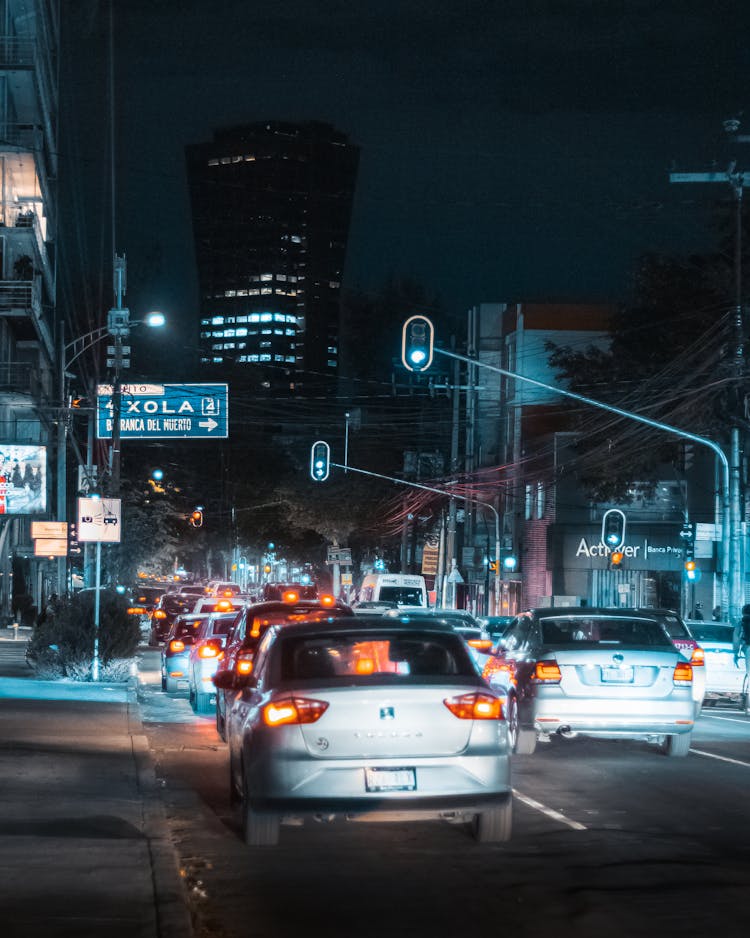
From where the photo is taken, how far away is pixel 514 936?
26.3 ft

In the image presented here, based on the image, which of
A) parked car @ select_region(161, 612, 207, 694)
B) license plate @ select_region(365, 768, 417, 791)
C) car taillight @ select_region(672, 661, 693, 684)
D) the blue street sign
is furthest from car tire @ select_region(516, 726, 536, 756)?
the blue street sign

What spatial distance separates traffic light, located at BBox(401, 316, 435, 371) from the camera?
2478 cm

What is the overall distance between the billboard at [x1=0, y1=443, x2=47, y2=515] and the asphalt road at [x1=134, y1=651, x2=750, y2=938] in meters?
43.7

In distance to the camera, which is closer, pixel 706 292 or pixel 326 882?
pixel 326 882

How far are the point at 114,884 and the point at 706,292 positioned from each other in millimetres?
39543

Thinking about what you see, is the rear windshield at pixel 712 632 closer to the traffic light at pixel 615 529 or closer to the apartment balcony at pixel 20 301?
the traffic light at pixel 615 529

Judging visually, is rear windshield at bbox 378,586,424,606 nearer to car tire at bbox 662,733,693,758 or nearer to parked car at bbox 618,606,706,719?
parked car at bbox 618,606,706,719

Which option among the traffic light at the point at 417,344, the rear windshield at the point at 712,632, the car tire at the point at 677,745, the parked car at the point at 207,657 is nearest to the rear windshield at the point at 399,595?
the rear windshield at the point at 712,632

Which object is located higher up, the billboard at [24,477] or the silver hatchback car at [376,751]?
the billboard at [24,477]

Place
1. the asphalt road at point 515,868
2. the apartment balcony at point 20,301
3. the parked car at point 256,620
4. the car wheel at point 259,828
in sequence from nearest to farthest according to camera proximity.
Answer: the asphalt road at point 515,868, the car wheel at point 259,828, the parked car at point 256,620, the apartment balcony at point 20,301

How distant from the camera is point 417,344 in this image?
2489 centimetres

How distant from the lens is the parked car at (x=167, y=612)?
47.1 metres

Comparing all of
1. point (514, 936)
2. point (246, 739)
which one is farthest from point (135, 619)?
point (514, 936)

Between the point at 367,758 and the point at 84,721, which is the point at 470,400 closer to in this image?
the point at 84,721
